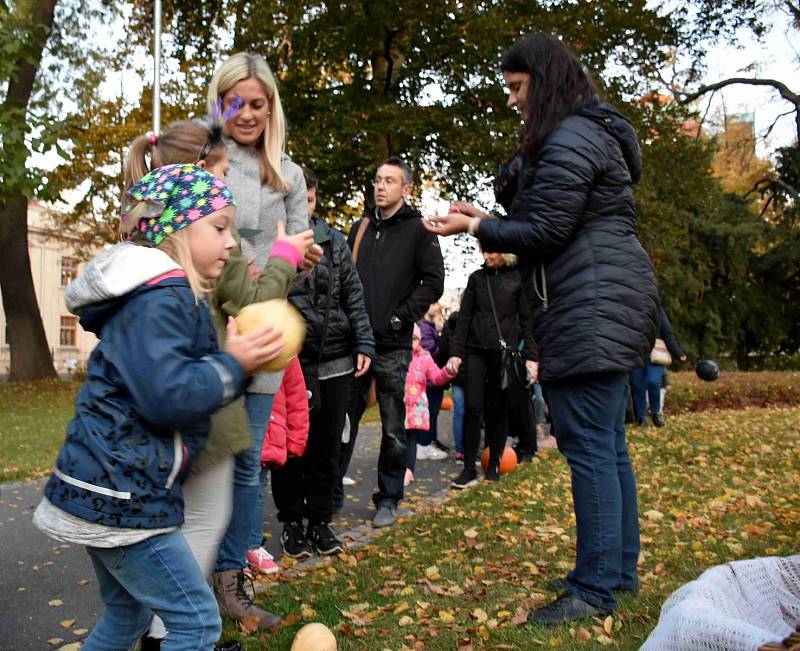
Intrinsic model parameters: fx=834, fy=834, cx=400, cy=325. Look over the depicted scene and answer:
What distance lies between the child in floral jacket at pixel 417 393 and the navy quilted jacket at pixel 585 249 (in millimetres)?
3862

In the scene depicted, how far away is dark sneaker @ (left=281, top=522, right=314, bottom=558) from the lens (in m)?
4.95

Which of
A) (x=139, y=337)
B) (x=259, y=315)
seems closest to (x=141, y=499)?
(x=139, y=337)

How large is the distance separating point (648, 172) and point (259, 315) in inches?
824

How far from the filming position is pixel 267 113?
12.4 ft

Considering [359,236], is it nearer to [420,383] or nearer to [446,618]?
[446,618]

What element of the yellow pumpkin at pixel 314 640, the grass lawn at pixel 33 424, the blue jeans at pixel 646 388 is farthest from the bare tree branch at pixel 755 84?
the yellow pumpkin at pixel 314 640

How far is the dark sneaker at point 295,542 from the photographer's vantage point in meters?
4.95

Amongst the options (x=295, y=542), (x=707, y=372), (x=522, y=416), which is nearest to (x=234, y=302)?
(x=295, y=542)

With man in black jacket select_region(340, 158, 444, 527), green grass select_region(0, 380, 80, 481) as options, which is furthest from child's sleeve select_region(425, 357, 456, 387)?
green grass select_region(0, 380, 80, 481)

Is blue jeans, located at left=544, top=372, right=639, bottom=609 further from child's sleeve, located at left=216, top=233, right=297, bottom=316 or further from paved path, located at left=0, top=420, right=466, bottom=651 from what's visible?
paved path, located at left=0, top=420, right=466, bottom=651

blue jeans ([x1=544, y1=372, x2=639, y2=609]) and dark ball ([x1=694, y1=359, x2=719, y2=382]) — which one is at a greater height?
blue jeans ([x1=544, y1=372, x2=639, y2=609])

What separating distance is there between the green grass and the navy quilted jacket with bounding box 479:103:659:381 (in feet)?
21.6

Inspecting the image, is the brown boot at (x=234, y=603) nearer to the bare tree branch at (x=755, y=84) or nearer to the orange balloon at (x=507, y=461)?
the orange balloon at (x=507, y=461)

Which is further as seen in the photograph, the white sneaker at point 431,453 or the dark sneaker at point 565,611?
the white sneaker at point 431,453
